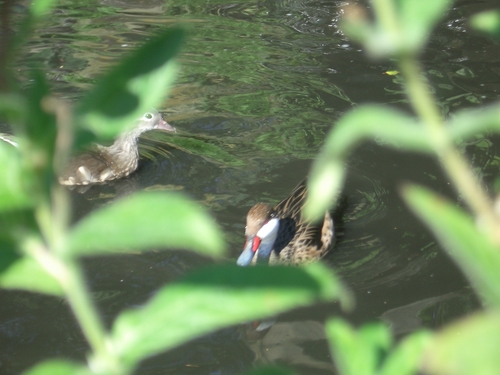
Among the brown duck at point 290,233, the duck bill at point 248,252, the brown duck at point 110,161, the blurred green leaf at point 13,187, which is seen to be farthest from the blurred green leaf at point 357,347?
the brown duck at point 110,161

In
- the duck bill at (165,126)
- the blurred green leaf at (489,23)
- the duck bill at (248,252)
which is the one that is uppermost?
the blurred green leaf at (489,23)

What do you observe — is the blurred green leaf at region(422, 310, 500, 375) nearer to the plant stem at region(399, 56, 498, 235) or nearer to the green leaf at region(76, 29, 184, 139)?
the plant stem at region(399, 56, 498, 235)

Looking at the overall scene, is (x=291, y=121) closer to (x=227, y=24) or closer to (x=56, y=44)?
(x=227, y=24)

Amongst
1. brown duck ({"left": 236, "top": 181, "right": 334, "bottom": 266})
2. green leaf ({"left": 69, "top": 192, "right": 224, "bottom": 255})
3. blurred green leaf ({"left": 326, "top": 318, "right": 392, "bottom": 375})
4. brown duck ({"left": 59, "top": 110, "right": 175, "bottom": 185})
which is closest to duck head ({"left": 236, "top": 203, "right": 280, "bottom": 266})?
brown duck ({"left": 236, "top": 181, "right": 334, "bottom": 266})

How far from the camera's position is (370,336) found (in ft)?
1.79

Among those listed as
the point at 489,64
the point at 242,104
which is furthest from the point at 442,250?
the point at 489,64

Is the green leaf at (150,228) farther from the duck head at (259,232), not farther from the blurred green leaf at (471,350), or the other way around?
the duck head at (259,232)

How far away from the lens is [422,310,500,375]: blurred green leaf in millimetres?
326

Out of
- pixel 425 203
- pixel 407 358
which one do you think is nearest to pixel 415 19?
pixel 425 203

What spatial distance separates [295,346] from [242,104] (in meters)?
3.08

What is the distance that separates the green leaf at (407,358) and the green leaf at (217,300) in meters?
0.08

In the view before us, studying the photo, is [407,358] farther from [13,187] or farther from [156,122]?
[156,122]

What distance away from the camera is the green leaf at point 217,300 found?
0.45 meters

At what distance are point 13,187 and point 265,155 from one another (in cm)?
495
